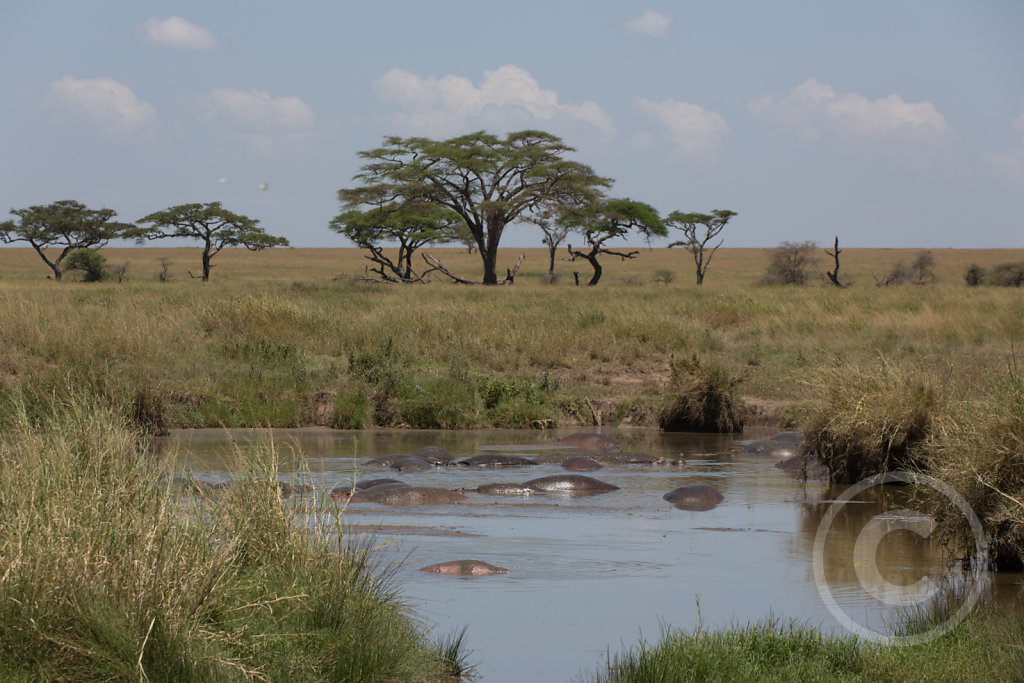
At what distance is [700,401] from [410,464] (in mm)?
5396

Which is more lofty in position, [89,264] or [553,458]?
[89,264]

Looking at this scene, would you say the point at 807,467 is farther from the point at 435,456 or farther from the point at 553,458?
the point at 435,456

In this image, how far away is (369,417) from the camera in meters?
15.2

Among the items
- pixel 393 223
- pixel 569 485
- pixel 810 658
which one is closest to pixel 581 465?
pixel 569 485

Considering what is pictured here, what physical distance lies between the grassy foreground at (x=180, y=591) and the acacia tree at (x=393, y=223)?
37.8m

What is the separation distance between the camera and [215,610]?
4.43 meters

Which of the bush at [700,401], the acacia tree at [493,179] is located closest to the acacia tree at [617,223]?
the acacia tree at [493,179]

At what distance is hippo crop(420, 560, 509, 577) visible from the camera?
22.9ft

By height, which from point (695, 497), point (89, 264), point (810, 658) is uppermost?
point (89, 264)

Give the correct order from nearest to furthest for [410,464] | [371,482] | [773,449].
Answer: [371,482] < [410,464] < [773,449]

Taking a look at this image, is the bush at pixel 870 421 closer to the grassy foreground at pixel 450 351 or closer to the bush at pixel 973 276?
the grassy foreground at pixel 450 351

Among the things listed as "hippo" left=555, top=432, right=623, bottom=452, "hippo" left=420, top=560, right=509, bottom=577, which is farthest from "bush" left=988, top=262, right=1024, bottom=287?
"hippo" left=420, top=560, right=509, bottom=577

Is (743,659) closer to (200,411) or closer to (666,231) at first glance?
(200,411)

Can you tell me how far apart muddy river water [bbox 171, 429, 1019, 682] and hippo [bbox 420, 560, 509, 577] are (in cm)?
8
